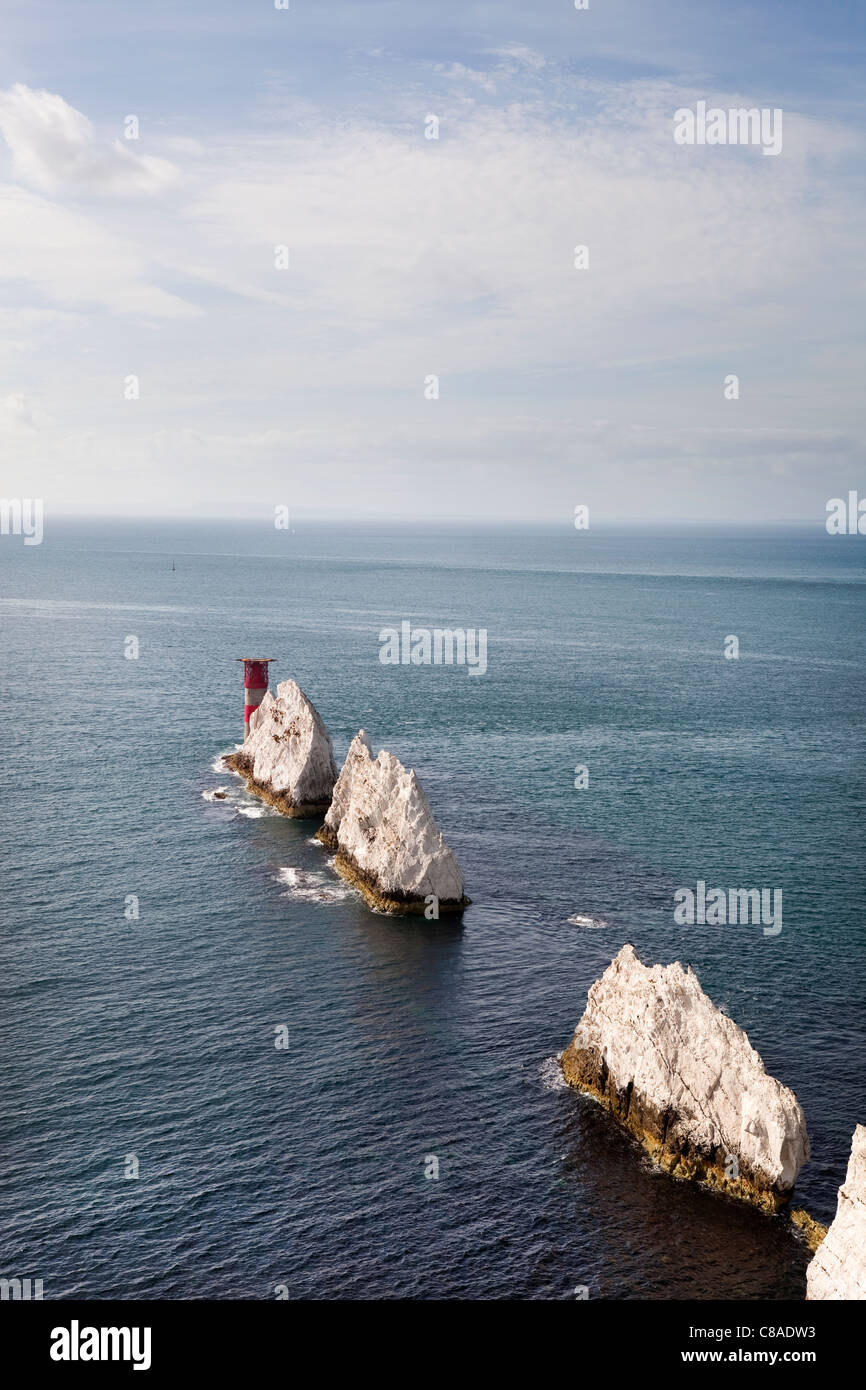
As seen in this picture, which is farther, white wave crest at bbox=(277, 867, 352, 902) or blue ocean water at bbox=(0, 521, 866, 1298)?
white wave crest at bbox=(277, 867, 352, 902)

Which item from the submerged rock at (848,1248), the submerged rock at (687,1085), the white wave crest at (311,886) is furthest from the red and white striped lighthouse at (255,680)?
the submerged rock at (848,1248)

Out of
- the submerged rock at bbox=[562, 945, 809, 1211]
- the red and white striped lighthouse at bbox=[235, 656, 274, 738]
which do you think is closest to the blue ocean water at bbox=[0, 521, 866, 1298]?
the submerged rock at bbox=[562, 945, 809, 1211]

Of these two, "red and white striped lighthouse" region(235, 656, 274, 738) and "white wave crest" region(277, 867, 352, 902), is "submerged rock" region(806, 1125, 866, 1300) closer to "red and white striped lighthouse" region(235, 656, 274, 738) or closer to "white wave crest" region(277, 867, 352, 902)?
"white wave crest" region(277, 867, 352, 902)

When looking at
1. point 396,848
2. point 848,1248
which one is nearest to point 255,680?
point 396,848

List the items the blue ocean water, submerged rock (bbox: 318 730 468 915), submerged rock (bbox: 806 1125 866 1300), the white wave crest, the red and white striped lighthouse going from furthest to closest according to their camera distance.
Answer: the red and white striped lighthouse < the white wave crest < submerged rock (bbox: 318 730 468 915) < the blue ocean water < submerged rock (bbox: 806 1125 866 1300)

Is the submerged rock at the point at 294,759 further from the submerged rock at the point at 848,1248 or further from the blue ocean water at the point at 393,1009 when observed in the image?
the submerged rock at the point at 848,1248
